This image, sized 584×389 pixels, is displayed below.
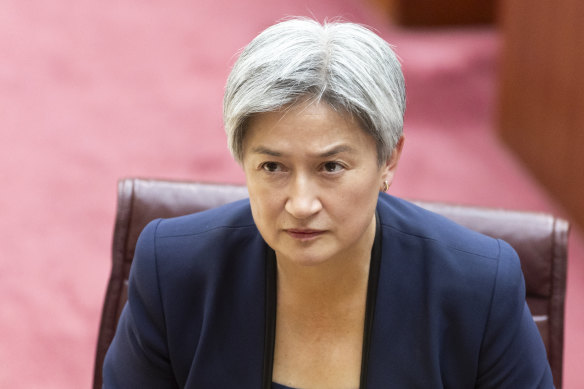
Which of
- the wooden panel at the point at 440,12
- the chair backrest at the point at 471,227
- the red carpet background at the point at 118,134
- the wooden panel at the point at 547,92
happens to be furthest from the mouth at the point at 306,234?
the wooden panel at the point at 440,12

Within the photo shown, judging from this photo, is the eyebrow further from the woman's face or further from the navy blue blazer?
the navy blue blazer

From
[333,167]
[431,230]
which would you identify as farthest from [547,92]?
[333,167]

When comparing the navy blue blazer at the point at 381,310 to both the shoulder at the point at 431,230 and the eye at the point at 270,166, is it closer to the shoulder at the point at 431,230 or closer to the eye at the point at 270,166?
the shoulder at the point at 431,230

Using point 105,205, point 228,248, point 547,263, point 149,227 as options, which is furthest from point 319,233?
point 105,205

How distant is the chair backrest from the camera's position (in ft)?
5.75

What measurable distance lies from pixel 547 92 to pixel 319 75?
7.95 ft

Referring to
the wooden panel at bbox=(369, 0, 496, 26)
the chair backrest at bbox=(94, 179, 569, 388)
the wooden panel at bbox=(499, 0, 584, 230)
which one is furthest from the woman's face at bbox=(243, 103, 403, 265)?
the wooden panel at bbox=(369, 0, 496, 26)

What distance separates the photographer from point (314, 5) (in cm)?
522

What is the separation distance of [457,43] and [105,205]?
220 centimetres

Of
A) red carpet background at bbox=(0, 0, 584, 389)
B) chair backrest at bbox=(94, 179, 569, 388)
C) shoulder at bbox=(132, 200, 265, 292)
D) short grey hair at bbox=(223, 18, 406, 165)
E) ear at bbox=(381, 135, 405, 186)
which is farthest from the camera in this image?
red carpet background at bbox=(0, 0, 584, 389)

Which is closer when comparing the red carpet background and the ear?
the ear

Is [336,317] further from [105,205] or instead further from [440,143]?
[440,143]

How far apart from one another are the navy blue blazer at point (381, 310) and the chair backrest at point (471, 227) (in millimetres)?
186

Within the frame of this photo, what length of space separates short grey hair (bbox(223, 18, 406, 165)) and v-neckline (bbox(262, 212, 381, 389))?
0.96 feet
